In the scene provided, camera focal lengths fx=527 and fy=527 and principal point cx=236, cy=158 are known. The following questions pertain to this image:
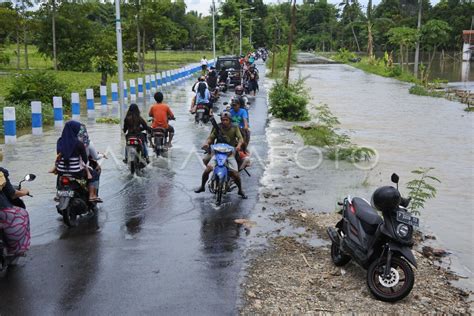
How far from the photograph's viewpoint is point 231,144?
918 centimetres

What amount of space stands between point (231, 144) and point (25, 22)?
103 feet

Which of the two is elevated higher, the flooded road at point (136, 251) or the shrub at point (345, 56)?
the shrub at point (345, 56)

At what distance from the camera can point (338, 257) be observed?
6.07 metres

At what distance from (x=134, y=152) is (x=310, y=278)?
5.61 meters

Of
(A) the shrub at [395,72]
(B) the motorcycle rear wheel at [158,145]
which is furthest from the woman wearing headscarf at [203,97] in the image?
(A) the shrub at [395,72]

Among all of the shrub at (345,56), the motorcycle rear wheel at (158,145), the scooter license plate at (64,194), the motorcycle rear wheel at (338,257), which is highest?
the shrub at (345,56)

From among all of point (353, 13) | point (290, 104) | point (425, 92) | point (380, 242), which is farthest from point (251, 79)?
point (353, 13)

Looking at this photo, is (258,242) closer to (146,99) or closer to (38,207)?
(38,207)

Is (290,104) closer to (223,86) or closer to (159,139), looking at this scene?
(159,139)

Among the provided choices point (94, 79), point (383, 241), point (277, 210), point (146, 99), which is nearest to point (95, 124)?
point (146, 99)

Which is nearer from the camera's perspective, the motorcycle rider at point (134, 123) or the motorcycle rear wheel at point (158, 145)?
the motorcycle rider at point (134, 123)

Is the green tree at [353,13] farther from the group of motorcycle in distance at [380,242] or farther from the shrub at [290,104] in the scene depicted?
the group of motorcycle in distance at [380,242]

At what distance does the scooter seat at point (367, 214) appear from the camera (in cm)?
538

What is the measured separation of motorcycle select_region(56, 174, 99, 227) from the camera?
714cm
